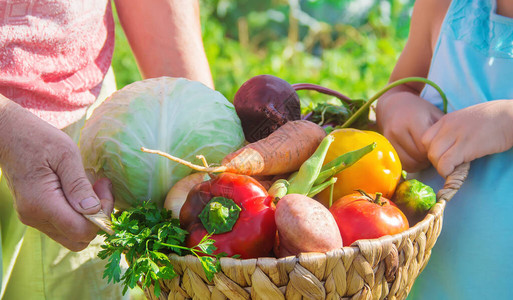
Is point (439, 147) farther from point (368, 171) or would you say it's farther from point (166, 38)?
point (166, 38)

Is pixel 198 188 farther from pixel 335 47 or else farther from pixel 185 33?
pixel 335 47

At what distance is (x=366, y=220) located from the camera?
3.24ft

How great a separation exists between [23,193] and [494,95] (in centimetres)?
118

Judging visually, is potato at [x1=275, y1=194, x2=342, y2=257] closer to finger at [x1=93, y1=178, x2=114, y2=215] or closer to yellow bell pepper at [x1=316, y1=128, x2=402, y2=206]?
yellow bell pepper at [x1=316, y1=128, x2=402, y2=206]

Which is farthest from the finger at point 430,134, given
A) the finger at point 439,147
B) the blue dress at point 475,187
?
the blue dress at point 475,187

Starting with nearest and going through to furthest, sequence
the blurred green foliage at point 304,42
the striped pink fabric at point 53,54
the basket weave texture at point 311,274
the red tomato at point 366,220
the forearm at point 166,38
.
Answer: the basket weave texture at point 311,274, the red tomato at point 366,220, the striped pink fabric at point 53,54, the forearm at point 166,38, the blurred green foliage at point 304,42

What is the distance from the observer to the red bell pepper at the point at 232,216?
0.96 m

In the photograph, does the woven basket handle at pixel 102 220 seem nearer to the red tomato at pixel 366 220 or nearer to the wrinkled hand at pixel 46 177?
the wrinkled hand at pixel 46 177

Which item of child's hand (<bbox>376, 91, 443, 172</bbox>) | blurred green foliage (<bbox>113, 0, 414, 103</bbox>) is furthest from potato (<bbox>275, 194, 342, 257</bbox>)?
blurred green foliage (<bbox>113, 0, 414, 103</bbox>)

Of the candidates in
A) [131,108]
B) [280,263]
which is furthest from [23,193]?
[280,263]

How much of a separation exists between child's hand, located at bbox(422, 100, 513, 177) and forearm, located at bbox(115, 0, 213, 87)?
0.79 metres

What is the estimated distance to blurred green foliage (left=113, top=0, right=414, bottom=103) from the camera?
4.45 m

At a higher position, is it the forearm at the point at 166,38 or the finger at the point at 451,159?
the forearm at the point at 166,38

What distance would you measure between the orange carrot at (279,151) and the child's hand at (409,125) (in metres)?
0.20
